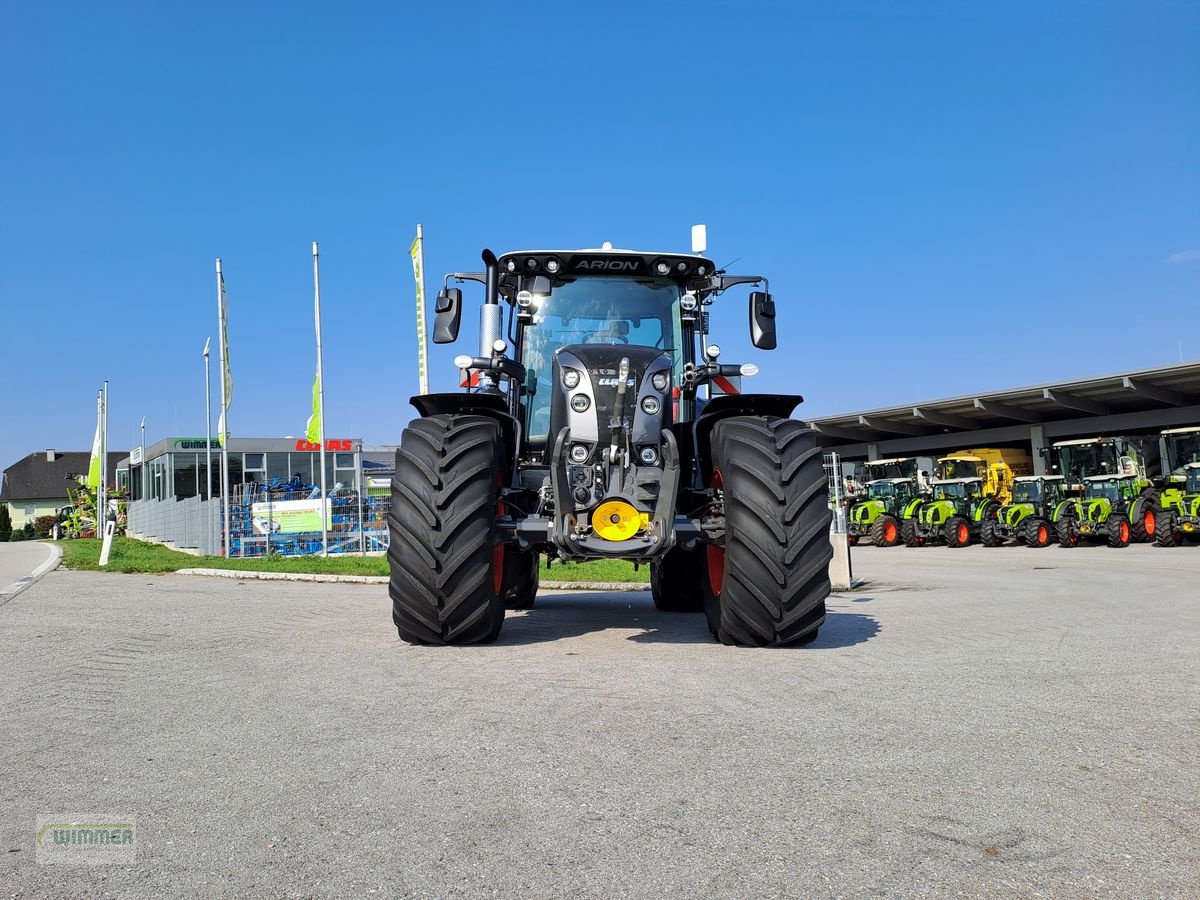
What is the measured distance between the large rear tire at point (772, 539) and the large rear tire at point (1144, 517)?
72.9 ft

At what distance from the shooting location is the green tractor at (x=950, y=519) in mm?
27109

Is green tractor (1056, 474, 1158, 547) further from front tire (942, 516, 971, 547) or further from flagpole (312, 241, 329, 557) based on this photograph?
flagpole (312, 241, 329, 557)

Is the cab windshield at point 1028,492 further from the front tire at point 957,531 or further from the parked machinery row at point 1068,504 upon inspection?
the front tire at point 957,531

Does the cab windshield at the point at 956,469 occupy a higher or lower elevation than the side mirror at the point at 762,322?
lower

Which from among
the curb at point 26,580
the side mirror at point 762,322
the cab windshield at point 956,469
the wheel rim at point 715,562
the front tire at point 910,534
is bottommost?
the front tire at point 910,534

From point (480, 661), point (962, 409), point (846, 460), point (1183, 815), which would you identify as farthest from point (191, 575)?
point (846, 460)

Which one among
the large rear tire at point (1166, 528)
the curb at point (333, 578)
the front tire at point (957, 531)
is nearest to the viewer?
the curb at point (333, 578)

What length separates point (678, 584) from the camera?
30.4 feet

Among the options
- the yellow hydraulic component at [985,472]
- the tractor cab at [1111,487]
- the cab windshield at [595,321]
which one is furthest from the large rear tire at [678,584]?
the yellow hydraulic component at [985,472]

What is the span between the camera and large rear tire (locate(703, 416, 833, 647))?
19.8 feet

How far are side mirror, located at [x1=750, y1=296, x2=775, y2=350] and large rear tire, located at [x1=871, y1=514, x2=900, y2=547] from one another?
22544 mm

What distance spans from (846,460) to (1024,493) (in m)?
21.0

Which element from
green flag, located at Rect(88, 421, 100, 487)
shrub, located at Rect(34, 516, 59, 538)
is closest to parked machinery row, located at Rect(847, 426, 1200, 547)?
green flag, located at Rect(88, 421, 100, 487)

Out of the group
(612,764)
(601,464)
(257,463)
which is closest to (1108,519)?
(601,464)
